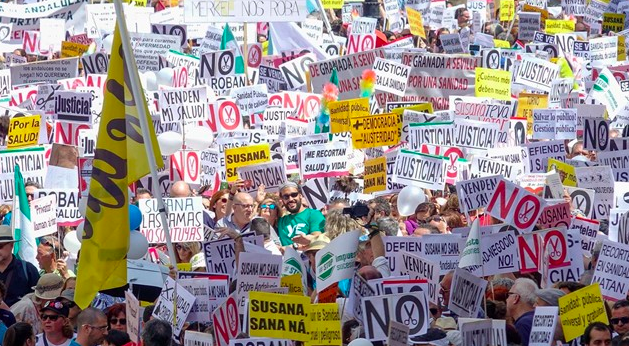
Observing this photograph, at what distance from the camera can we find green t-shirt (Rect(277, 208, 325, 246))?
13727 mm

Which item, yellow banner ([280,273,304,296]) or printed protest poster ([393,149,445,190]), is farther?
printed protest poster ([393,149,445,190])

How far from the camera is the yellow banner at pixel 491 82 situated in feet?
60.7

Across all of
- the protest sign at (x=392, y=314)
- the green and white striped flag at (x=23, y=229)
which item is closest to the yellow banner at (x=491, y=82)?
the green and white striped flag at (x=23, y=229)

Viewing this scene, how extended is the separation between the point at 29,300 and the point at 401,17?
18.3m

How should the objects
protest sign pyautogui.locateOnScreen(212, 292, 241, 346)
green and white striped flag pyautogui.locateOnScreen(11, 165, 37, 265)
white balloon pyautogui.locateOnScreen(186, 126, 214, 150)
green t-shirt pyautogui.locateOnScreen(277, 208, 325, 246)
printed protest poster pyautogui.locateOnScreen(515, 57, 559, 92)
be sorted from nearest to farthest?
protest sign pyautogui.locateOnScreen(212, 292, 241, 346), green and white striped flag pyautogui.locateOnScreen(11, 165, 37, 265), green t-shirt pyautogui.locateOnScreen(277, 208, 325, 246), white balloon pyautogui.locateOnScreen(186, 126, 214, 150), printed protest poster pyautogui.locateOnScreen(515, 57, 559, 92)

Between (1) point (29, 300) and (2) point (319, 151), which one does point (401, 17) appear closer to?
(2) point (319, 151)

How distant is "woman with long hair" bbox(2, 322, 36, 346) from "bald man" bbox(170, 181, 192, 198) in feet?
17.4

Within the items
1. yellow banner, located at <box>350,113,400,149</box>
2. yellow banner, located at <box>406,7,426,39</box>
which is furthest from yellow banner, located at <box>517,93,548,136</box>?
yellow banner, located at <box>406,7,426,39</box>

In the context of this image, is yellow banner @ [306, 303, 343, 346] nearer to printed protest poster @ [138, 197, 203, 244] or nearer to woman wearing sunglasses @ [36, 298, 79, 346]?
woman wearing sunglasses @ [36, 298, 79, 346]

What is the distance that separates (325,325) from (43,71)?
1095cm

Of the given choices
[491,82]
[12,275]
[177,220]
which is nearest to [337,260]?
[12,275]

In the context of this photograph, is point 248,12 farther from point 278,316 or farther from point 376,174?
point 278,316

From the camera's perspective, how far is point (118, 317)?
10.4 meters

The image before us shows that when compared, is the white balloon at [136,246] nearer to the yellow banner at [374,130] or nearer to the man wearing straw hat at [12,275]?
the man wearing straw hat at [12,275]
